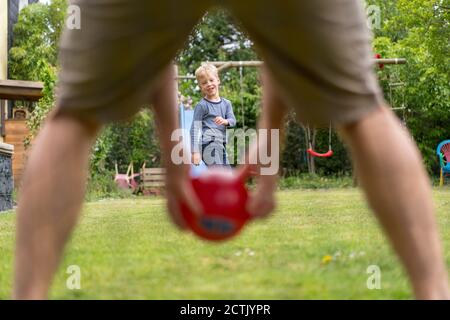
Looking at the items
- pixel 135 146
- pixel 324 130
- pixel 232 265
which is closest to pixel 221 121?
pixel 232 265

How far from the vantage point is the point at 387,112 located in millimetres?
1296

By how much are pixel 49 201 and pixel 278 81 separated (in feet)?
1.53

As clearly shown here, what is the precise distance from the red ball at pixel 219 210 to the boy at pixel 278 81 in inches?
11.6

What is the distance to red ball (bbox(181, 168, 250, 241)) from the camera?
4.88 feet

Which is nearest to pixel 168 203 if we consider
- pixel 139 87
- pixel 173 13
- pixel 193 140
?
pixel 139 87

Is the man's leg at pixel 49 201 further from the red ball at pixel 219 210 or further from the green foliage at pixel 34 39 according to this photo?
the green foliage at pixel 34 39

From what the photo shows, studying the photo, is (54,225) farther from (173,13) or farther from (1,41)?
(1,41)

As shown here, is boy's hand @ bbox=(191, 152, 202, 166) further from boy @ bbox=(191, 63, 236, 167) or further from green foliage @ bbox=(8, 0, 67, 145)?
green foliage @ bbox=(8, 0, 67, 145)

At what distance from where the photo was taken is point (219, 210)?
1.50 metres

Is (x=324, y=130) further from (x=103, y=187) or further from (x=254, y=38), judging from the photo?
(x=254, y=38)

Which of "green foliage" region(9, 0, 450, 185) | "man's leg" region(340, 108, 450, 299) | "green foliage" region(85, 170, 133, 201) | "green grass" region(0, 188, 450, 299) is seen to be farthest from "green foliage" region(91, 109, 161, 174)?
"man's leg" region(340, 108, 450, 299)

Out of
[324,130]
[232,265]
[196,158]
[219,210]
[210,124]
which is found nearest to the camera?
[219,210]

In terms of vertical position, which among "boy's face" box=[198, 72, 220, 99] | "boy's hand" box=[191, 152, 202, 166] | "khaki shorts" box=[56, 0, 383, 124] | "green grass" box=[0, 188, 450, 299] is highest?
"boy's face" box=[198, 72, 220, 99]

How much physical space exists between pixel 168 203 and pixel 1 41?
60.2 ft
